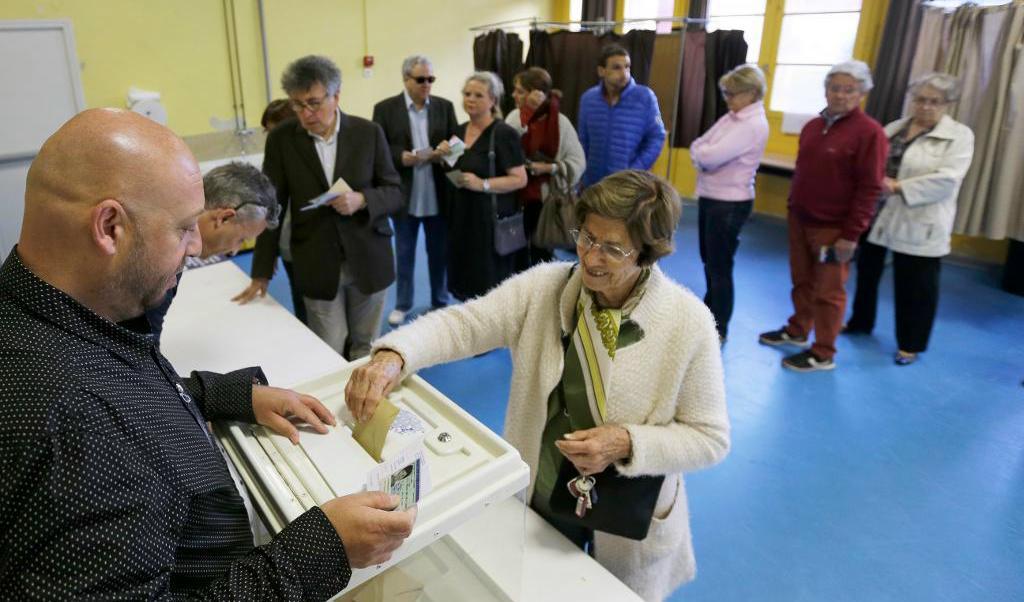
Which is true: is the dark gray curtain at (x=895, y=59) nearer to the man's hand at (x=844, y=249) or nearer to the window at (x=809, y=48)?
the window at (x=809, y=48)

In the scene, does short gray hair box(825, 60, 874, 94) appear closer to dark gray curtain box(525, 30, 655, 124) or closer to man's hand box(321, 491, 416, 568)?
dark gray curtain box(525, 30, 655, 124)

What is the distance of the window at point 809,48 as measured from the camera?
18.8ft

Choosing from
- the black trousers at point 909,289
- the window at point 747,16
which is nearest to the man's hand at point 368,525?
the black trousers at point 909,289

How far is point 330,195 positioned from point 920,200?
2.99 m

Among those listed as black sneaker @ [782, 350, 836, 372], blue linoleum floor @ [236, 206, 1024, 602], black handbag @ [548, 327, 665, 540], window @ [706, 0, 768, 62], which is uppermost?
window @ [706, 0, 768, 62]

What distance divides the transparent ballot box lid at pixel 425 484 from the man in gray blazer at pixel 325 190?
1.38 m

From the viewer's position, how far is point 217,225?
5.82 feet

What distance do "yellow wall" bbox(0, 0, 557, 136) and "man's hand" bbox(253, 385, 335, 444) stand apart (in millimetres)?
4378

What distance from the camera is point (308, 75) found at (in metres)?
2.40

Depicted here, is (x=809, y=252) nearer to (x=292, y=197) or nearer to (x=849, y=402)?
(x=849, y=402)

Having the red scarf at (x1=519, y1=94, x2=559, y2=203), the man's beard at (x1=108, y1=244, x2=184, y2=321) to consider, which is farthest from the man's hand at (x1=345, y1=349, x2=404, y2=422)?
the red scarf at (x1=519, y1=94, x2=559, y2=203)

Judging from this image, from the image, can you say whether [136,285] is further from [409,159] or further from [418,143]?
[418,143]

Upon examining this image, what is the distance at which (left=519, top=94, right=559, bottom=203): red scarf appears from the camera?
371 cm

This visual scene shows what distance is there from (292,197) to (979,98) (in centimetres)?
481
